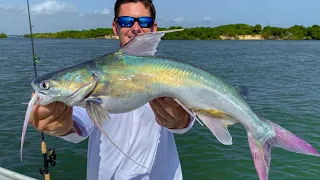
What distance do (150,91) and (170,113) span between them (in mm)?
384

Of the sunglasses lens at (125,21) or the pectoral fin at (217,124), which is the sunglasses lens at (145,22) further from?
the pectoral fin at (217,124)

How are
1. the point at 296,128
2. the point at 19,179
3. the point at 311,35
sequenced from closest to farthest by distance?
the point at 19,179
the point at 296,128
the point at 311,35

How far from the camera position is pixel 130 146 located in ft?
10.1

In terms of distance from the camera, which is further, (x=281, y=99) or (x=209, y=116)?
(x=281, y=99)

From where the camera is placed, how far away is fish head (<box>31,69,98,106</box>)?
2.20m

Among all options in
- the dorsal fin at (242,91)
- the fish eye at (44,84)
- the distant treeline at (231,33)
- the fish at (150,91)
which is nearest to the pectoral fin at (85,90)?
the fish at (150,91)

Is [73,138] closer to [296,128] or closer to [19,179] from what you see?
[19,179]

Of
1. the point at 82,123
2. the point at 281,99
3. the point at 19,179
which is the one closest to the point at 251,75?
the point at 281,99

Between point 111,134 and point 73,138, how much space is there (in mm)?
351

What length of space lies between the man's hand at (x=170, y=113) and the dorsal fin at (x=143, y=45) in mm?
380

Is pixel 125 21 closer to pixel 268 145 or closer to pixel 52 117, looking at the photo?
pixel 52 117

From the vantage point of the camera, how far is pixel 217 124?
7.99 feet

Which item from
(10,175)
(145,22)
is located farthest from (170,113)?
(10,175)

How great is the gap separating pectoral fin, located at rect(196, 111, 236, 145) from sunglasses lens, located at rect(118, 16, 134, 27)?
1274 mm
